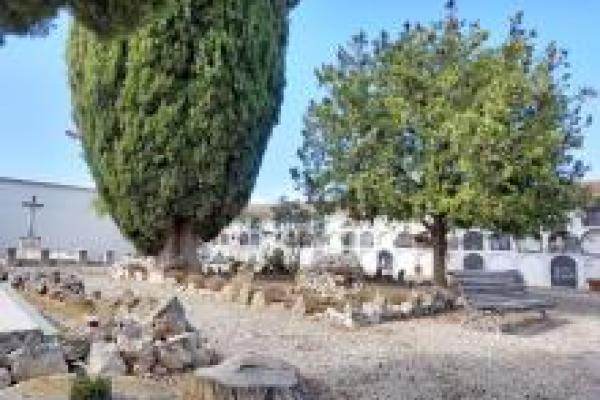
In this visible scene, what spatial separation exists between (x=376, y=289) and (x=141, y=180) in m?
6.58

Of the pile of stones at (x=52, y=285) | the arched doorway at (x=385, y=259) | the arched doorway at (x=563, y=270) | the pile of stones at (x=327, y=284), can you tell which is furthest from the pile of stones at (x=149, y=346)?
the arched doorway at (x=385, y=259)

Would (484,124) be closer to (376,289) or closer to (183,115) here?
(376,289)

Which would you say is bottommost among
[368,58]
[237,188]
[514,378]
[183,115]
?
[514,378]

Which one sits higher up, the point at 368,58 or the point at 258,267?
the point at 368,58

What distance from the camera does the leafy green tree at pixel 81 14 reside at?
7.17 m

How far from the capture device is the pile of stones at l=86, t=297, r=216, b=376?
955cm

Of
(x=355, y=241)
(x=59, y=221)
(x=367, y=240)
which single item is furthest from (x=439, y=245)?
A: (x=355, y=241)

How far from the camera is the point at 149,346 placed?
9.86 metres

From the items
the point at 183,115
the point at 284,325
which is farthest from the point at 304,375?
the point at 183,115

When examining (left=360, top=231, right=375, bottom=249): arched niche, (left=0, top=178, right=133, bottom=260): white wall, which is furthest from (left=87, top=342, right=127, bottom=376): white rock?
(left=360, top=231, right=375, bottom=249): arched niche

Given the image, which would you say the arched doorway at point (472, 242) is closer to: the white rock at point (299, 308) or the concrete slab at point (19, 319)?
the white rock at point (299, 308)

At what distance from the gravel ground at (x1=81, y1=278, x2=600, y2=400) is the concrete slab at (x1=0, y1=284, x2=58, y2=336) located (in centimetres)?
234

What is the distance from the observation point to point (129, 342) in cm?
992

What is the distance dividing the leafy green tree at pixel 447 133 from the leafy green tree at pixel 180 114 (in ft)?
6.41
